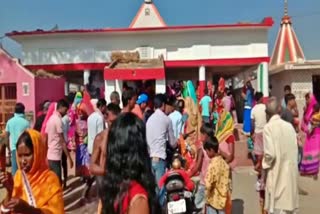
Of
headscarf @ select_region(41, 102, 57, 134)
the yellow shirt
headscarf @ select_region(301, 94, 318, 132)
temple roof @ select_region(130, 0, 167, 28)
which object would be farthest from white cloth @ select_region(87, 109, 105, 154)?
temple roof @ select_region(130, 0, 167, 28)

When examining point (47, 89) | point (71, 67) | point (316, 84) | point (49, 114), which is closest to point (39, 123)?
point (49, 114)

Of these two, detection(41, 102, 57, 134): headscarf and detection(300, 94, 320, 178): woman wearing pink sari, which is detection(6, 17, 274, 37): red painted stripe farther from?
detection(41, 102, 57, 134): headscarf

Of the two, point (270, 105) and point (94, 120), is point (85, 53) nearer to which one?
point (94, 120)

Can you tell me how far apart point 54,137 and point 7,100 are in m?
6.12

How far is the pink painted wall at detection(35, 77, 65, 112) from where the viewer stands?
14462mm

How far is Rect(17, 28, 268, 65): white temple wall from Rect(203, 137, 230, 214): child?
49.6ft

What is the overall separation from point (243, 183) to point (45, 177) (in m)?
7.65

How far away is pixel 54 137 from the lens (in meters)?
8.78

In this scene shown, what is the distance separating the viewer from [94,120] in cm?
890

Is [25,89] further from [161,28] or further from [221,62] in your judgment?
[221,62]

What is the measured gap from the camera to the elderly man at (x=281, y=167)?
6.20 metres

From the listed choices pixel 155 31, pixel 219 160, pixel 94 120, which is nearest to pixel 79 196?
pixel 94 120

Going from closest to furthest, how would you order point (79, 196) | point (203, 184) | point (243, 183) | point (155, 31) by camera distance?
point (203, 184) → point (79, 196) → point (243, 183) → point (155, 31)

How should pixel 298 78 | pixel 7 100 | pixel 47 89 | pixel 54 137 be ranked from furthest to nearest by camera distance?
Result: pixel 298 78 → pixel 47 89 → pixel 7 100 → pixel 54 137
